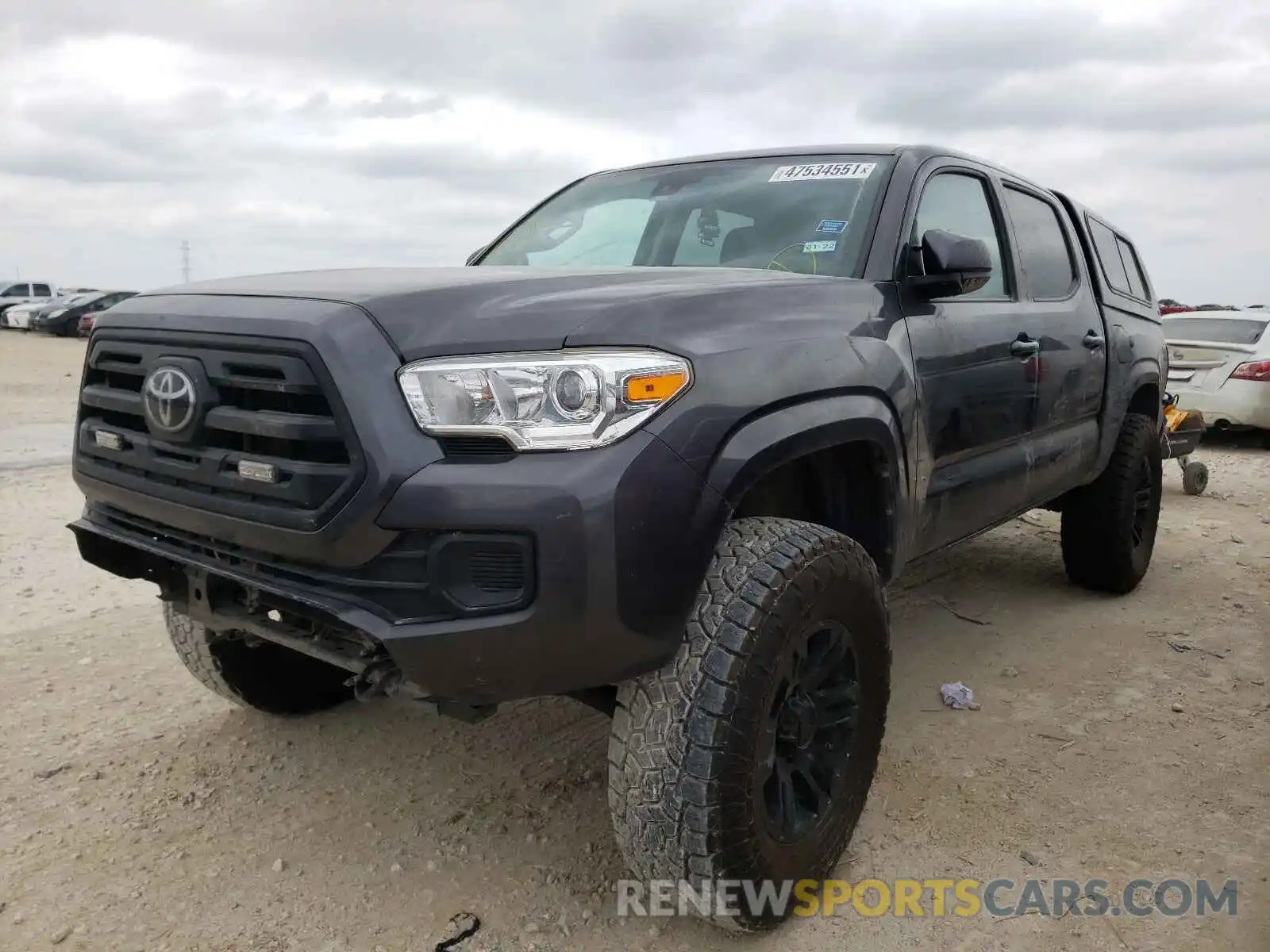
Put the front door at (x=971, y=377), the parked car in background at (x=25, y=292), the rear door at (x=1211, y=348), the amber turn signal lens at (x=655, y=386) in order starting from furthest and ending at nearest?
the parked car in background at (x=25, y=292), the rear door at (x=1211, y=348), the front door at (x=971, y=377), the amber turn signal lens at (x=655, y=386)

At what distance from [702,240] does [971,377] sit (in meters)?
0.95

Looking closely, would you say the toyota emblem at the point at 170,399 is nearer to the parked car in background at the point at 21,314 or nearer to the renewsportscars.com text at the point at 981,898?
the renewsportscars.com text at the point at 981,898

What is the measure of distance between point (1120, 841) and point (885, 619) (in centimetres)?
91

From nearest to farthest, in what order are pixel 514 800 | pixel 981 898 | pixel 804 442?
pixel 804 442
pixel 981 898
pixel 514 800

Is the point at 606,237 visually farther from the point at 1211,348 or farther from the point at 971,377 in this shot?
the point at 1211,348

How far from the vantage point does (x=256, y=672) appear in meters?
3.22

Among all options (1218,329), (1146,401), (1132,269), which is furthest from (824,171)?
(1218,329)

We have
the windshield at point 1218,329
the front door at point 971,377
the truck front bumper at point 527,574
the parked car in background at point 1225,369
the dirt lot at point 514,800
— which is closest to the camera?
the truck front bumper at point 527,574

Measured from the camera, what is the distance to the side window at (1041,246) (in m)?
3.88

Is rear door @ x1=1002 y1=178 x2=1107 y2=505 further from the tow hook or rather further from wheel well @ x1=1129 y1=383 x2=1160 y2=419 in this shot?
the tow hook

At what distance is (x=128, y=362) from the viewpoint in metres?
2.38

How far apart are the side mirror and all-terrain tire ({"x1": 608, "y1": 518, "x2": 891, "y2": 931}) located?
3.06ft

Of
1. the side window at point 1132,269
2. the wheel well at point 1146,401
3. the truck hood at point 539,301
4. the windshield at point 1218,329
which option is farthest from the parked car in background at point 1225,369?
the truck hood at point 539,301

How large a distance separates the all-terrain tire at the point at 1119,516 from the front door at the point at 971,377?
3.95 ft
